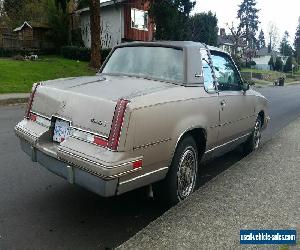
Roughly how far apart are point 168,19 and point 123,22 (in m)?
5.17

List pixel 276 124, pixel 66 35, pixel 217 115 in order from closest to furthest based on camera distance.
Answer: pixel 217 115 < pixel 276 124 < pixel 66 35

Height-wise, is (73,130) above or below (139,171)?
above

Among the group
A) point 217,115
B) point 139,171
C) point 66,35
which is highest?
point 66,35

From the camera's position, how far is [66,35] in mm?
36625

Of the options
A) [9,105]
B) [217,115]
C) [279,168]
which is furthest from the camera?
[9,105]

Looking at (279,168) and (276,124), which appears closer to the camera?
(279,168)

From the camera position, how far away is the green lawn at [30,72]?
19.1m

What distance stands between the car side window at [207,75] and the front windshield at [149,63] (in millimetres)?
388

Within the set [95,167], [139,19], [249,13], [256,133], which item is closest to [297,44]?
[249,13]

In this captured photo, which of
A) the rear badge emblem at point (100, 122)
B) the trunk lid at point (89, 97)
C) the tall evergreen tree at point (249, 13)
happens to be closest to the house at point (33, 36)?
the trunk lid at point (89, 97)

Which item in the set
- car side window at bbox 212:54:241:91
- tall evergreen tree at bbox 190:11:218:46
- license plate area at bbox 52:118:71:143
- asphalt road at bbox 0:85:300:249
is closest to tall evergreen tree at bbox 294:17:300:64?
tall evergreen tree at bbox 190:11:218:46

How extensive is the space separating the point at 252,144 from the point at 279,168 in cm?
137

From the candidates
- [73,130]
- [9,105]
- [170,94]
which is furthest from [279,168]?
[9,105]

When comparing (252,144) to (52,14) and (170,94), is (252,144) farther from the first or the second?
(52,14)
